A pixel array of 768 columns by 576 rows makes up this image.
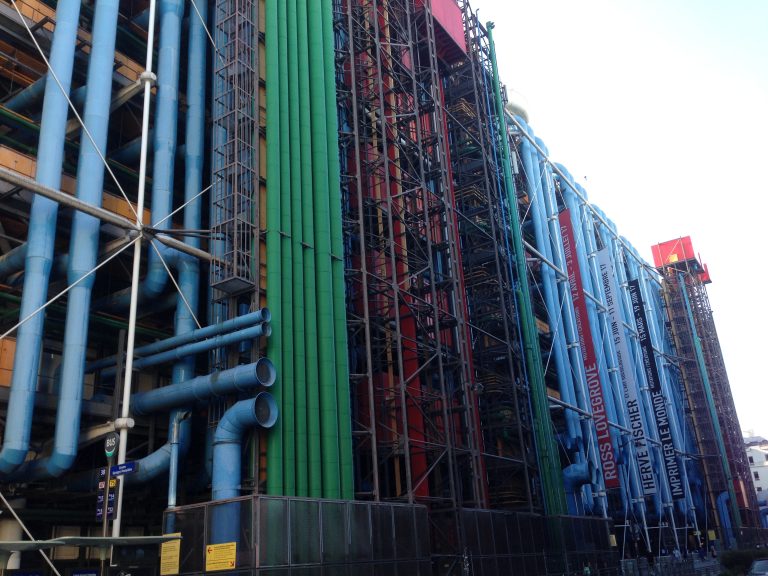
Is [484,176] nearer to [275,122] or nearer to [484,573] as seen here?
[275,122]

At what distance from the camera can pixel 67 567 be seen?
24891 millimetres

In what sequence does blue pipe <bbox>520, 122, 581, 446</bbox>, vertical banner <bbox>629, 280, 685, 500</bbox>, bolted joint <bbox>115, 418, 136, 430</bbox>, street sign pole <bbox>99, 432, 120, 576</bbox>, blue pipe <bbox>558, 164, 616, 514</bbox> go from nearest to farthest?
street sign pole <bbox>99, 432, 120, 576</bbox> < bolted joint <bbox>115, 418, 136, 430</bbox> < blue pipe <bbox>520, 122, 581, 446</bbox> < blue pipe <bbox>558, 164, 616, 514</bbox> < vertical banner <bbox>629, 280, 685, 500</bbox>

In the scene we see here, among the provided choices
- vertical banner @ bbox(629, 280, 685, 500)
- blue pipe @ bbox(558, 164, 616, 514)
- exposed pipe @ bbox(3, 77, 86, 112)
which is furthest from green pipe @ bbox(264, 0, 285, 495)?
vertical banner @ bbox(629, 280, 685, 500)

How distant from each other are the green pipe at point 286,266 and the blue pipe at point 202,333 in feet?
3.90

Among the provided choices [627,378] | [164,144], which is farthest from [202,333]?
[627,378]

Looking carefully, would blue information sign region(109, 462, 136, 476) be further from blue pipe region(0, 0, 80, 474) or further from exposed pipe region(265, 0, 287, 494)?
exposed pipe region(265, 0, 287, 494)

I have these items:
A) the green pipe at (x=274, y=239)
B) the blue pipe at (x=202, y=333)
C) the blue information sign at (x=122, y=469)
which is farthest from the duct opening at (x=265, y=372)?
the blue information sign at (x=122, y=469)

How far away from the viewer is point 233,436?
22109 millimetres

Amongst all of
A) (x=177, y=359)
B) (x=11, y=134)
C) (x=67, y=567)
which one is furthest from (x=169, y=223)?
(x=67, y=567)

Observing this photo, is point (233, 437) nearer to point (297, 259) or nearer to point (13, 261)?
point (297, 259)

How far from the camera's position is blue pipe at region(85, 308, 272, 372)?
75.6 ft

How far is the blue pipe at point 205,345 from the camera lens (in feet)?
74.8

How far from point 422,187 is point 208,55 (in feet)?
35.8

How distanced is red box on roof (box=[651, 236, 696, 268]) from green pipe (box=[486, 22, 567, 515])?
179 feet
